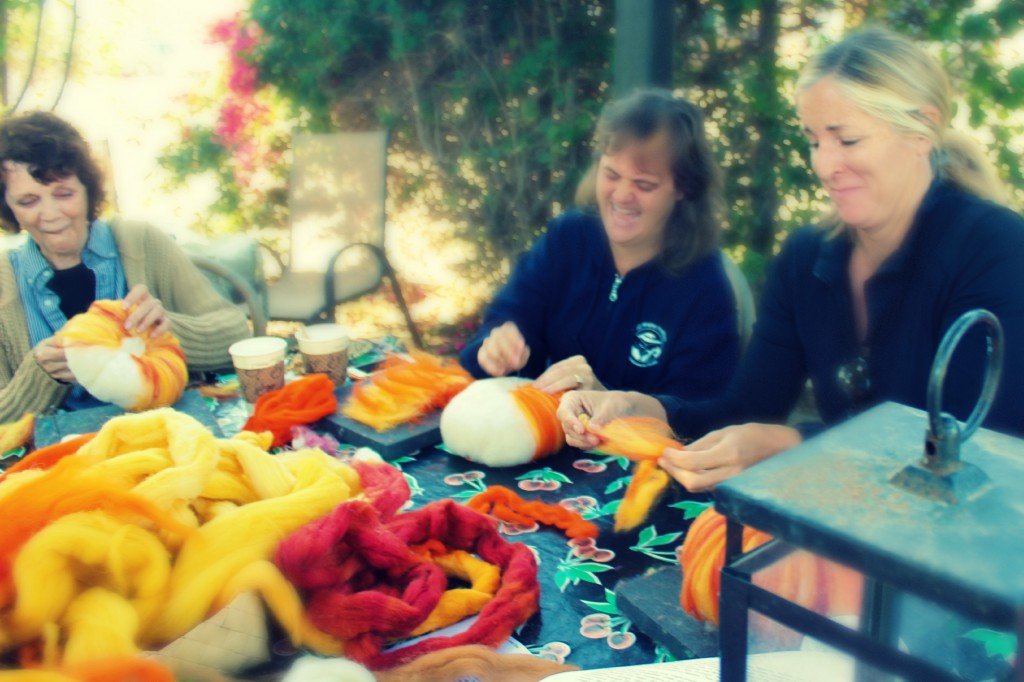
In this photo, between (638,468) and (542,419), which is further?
(542,419)

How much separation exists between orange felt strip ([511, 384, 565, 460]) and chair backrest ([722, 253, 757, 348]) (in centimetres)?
73

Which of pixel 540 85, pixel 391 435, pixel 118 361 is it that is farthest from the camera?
pixel 540 85

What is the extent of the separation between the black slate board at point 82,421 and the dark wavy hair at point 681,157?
113cm

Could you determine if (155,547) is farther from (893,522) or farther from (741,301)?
(741,301)

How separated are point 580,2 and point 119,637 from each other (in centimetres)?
355

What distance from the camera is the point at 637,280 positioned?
6.86ft

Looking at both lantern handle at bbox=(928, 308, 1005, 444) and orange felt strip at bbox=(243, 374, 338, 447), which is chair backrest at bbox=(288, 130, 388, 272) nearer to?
orange felt strip at bbox=(243, 374, 338, 447)

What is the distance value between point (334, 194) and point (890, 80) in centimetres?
371

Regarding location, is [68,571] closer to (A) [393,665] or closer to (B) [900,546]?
(A) [393,665]

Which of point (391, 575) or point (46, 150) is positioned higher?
point (46, 150)

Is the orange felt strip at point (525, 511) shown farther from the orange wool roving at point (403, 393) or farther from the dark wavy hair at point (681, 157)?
the dark wavy hair at point (681, 157)

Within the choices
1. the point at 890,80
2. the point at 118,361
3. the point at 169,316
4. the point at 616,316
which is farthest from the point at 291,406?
the point at 890,80

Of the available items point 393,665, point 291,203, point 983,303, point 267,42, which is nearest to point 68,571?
point 393,665

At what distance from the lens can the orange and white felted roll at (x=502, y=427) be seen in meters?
1.48
